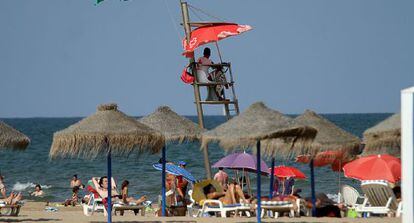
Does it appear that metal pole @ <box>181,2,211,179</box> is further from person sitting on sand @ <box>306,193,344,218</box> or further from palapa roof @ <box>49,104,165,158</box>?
palapa roof @ <box>49,104,165,158</box>

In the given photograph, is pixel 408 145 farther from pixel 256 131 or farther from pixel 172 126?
pixel 172 126

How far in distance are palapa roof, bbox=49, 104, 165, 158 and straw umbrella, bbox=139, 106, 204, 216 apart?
7.84 feet

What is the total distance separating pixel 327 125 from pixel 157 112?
3.27 metres

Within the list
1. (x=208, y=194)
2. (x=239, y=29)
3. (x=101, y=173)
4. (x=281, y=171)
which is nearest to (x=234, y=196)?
(x=208, y=194)

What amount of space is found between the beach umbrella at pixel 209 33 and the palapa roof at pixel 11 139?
228 inches

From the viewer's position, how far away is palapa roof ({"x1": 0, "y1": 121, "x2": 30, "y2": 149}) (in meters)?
14.6

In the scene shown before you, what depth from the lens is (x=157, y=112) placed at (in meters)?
17.7

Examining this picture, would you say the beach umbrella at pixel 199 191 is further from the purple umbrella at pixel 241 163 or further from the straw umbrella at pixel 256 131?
the straw umbrella at pixel 256 131

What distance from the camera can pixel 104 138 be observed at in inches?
546

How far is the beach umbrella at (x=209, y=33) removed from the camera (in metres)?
19.9

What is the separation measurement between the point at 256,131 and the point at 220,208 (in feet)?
9.71

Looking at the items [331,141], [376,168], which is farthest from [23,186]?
[331,141]

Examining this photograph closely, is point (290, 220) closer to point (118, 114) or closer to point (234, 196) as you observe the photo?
point (234, 196)

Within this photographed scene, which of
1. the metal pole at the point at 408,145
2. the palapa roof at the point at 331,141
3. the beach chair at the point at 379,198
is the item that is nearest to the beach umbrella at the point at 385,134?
the palapa roof at the point at 331,141
